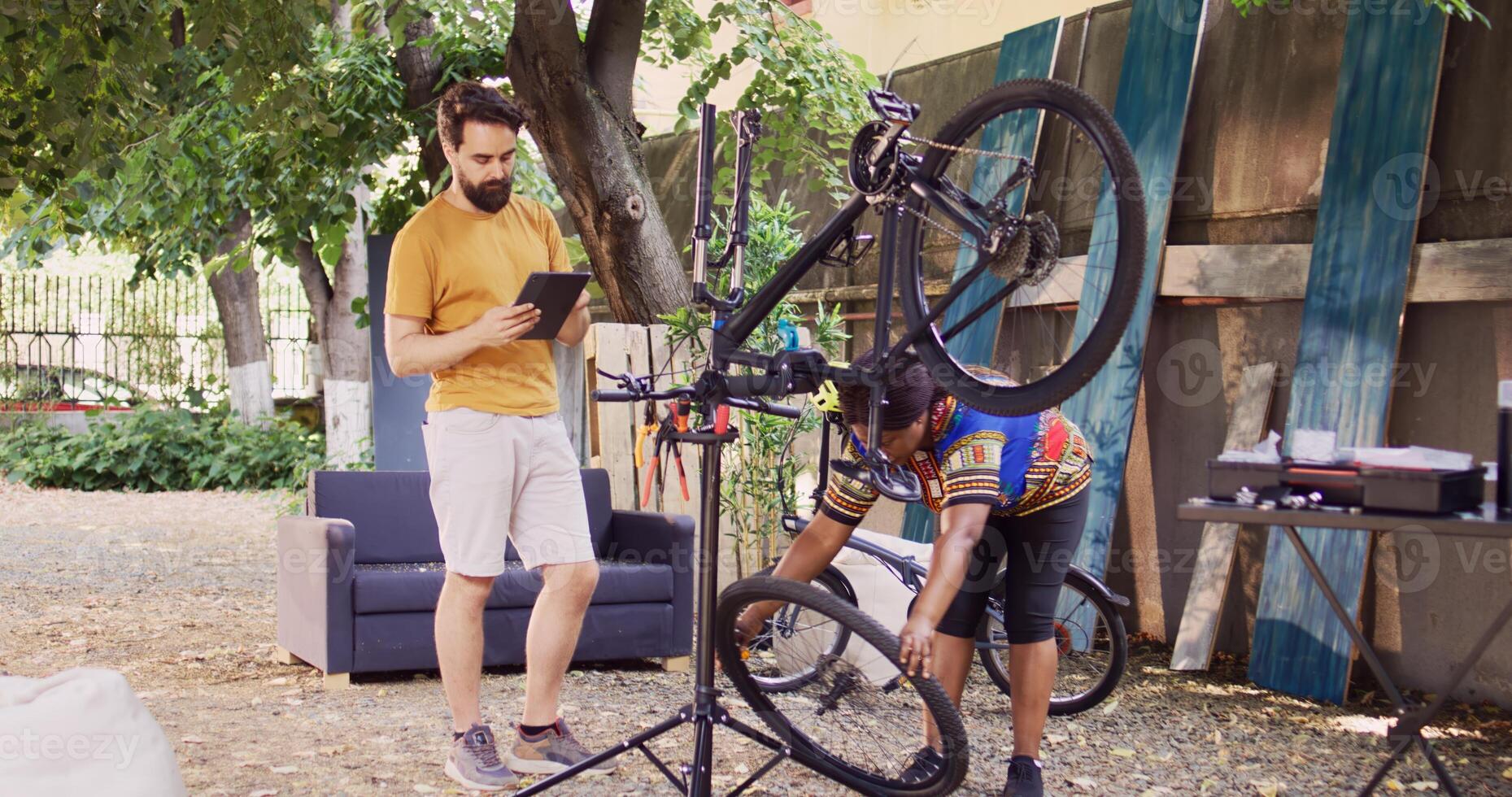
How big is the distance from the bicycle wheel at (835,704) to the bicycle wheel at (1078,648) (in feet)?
4.03

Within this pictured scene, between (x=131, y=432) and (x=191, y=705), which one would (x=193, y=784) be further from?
(x=131, y=432)

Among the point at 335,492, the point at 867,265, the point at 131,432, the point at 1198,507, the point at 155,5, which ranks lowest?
the point at 131,432

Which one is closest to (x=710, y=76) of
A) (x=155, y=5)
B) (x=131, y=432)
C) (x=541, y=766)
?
(x=155, y=5)

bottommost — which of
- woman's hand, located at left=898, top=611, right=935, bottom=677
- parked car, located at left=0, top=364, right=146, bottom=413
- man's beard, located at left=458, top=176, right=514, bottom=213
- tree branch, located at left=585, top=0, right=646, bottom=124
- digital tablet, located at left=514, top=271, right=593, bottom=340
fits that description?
parked car, located at left=0, top=364, right=146, bottom=413

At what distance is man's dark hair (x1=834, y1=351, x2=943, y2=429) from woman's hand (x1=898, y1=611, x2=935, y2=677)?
0.45m

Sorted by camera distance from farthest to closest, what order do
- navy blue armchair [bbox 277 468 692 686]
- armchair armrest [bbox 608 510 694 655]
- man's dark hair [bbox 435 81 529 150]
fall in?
armchair armrest [bbox 608 510 694 655], navy blue armchair [bbox 277 468 692 686], man's dark hair [bbox 435 81 529 150]

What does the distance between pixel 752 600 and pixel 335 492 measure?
9.02 ft

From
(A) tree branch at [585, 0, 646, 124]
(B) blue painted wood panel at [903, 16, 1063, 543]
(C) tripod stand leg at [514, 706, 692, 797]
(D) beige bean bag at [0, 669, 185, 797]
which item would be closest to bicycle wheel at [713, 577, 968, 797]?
(C) tripod stand leg at [514, 706, 692, 797]

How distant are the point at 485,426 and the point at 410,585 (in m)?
1.63

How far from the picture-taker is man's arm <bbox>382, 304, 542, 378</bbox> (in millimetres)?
3076

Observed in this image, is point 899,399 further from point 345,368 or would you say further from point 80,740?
point 345,368

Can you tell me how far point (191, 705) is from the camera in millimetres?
4371

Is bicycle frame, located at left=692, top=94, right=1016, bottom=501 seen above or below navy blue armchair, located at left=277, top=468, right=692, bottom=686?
above

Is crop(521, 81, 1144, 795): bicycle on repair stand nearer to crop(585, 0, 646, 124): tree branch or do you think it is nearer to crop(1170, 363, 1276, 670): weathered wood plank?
crop(1170, 363, 1276, 670): weathered wood plank
